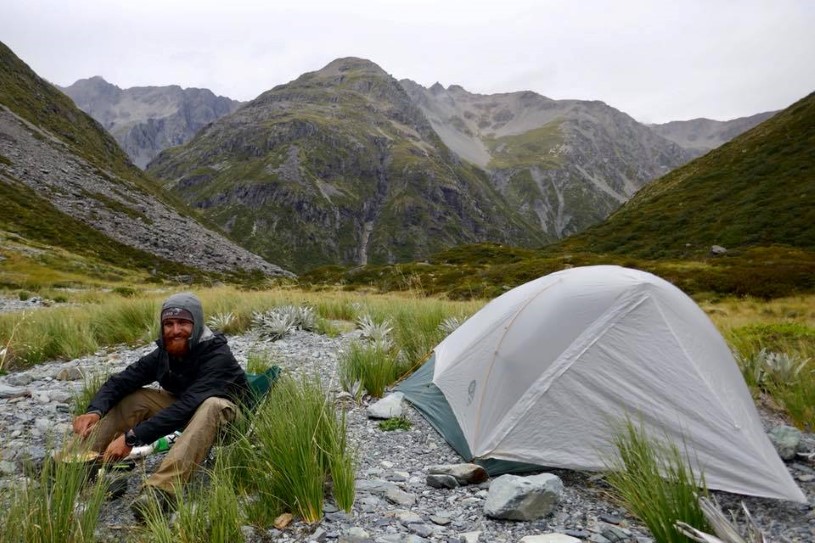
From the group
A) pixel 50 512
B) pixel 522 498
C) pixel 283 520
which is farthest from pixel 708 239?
pixel 50 512

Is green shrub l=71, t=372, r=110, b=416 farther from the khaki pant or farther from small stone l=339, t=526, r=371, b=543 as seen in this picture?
small stone l=339, t=526, r=371, b=543

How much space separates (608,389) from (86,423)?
5.06m

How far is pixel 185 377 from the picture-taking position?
537cm

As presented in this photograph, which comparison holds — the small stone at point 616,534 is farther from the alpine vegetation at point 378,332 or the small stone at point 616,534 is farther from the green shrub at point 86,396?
the alpine vegetation at point 378,332

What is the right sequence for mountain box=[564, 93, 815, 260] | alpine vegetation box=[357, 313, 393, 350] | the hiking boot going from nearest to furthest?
the hiking boot, alpine vegetation box=[357, 313, 393, 350], mountain box=[564, 93, 815, 260]

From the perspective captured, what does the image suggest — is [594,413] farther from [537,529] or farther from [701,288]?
[701,288]

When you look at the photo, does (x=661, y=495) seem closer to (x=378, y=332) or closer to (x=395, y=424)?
(x=395, y=424)

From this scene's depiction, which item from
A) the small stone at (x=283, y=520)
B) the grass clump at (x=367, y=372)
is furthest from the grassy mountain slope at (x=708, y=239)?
the small stone at (x=283, y=520)

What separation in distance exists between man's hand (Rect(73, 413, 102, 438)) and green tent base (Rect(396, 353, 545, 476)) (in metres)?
3.71

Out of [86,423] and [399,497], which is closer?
[399,497]

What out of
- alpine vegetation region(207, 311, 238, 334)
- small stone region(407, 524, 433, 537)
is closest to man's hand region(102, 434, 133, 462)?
small stone region(407, 524, 433, 537)

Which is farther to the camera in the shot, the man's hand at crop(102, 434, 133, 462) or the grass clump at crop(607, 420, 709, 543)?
the man's hand at crop(102, 434, 133, 462)

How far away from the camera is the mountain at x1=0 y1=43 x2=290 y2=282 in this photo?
5531 centimetres

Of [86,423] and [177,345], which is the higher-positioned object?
[177,345]
